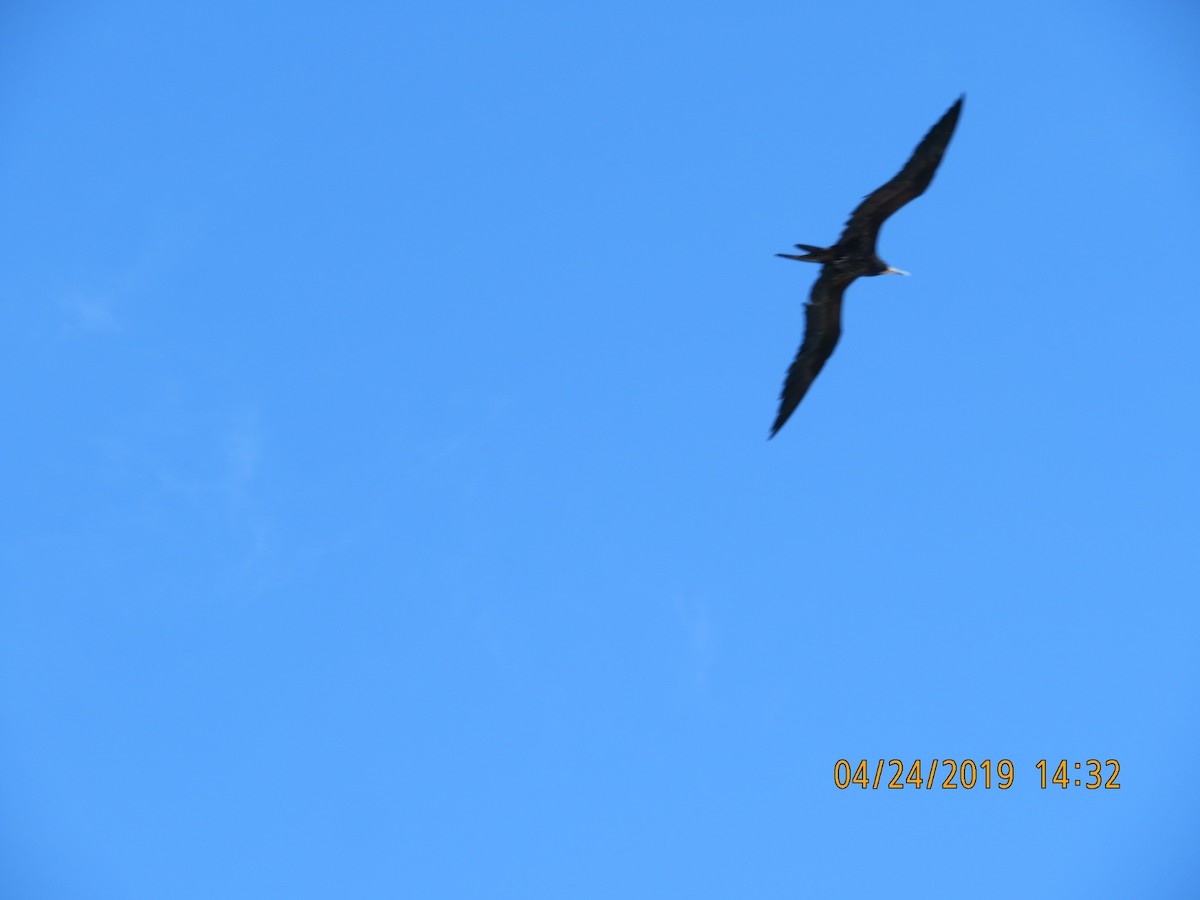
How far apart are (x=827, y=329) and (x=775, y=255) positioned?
3.52 meters

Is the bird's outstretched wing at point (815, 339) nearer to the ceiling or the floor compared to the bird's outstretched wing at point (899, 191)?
nearer to the floor

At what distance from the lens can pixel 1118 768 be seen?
35.8 metres

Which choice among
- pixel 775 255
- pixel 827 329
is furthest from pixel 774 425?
pixel 775 255

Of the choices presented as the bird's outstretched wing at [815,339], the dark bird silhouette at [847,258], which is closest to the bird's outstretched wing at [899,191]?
the dark bird silhouette at [847,258]

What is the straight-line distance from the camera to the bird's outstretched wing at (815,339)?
98.7 feet

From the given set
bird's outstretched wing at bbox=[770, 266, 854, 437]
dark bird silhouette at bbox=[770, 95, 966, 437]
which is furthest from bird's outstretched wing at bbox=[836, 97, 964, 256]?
bird's outstretched wing at bbox=[770, 266, 854, 437]

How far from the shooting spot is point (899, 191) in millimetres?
27938

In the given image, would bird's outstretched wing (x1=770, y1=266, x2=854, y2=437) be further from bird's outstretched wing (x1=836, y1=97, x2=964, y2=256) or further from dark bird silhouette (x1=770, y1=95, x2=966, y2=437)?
bird's outstretched wing (x1=836, y1=97, x2=964, y2=256)

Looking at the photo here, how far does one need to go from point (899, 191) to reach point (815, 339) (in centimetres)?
453

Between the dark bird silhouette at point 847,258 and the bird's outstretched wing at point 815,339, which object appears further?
the bird's outstretched wing at point 815,339

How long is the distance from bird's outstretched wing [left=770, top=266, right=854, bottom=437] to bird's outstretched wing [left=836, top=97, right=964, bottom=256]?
1228mm

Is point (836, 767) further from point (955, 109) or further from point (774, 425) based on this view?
point (955, 109)

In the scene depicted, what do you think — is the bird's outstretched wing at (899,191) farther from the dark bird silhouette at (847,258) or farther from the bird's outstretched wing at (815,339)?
the bird's outstretched wing at (815,339)

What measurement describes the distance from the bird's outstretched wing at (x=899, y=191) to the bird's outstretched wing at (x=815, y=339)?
123cm
